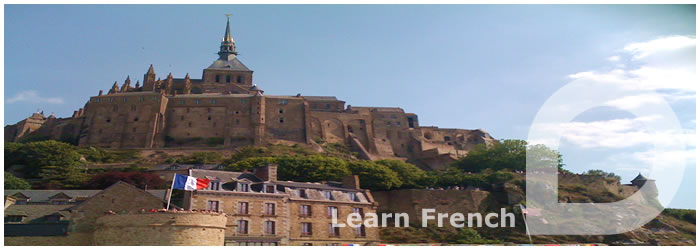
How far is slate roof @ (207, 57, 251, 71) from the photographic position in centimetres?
9919

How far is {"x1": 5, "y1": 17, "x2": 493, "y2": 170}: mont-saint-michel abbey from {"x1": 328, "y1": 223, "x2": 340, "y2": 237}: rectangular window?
40.6 metres

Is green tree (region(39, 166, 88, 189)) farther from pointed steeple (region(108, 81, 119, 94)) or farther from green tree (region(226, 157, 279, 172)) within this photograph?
pointed steeple (region(108, 81, 119, 94))

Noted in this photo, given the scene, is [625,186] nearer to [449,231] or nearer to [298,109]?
[449,231]

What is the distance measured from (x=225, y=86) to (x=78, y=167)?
125 feet

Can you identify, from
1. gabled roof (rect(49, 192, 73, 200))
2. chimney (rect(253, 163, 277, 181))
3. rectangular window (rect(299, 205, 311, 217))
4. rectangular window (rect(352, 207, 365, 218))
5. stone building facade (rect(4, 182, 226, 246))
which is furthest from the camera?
chimney (rect(253, 163, 277, 181))

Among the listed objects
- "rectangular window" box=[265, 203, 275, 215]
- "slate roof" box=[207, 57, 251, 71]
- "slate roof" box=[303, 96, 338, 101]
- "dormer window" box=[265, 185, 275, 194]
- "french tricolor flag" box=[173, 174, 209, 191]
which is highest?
"slate roof" box=[207, 57, 251, 71]

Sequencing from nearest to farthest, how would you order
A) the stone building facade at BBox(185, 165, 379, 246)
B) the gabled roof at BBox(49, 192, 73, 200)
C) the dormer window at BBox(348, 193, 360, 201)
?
the stone building facade at BBox(185, 165, 379, 246) < the gabled roof at BBox(49, 192, 73, 200) < the dormer window at BBox(348, 193, 360, 201)

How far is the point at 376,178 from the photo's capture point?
48.8 m

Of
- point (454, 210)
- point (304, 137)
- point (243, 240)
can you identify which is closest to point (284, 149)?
point (304, 137)

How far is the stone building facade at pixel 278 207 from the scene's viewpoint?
33.7 metres

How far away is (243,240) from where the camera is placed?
108 ft

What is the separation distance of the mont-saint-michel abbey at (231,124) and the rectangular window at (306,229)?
→ 40793 millimetres

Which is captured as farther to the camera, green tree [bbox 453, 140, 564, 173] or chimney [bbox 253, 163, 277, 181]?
green tree [bbox 453, 140, 564, 173]

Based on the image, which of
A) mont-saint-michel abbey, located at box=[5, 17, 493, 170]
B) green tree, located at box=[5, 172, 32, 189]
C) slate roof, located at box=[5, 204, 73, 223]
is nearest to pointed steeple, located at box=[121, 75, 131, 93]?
mont-saint-michel abbey, located at box=[5, 17, 493, 170]
